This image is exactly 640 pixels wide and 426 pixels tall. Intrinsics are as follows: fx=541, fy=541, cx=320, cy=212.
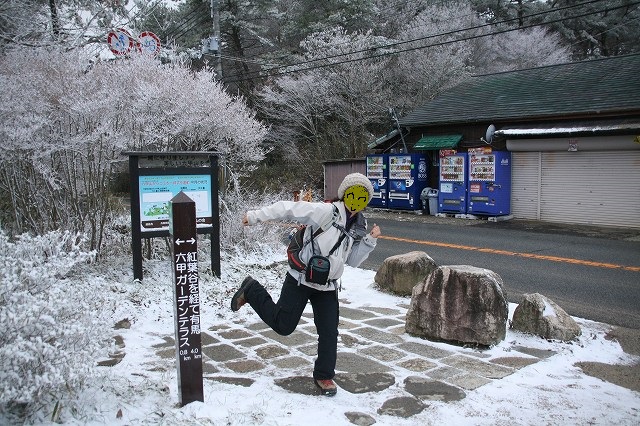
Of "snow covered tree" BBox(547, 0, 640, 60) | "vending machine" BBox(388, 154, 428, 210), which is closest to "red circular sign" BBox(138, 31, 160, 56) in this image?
"vending machine" BBox(388, 154, 428, 210)

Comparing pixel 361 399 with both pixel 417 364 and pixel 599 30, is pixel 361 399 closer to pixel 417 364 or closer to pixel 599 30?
pixel 417 364

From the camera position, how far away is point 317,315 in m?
4.29

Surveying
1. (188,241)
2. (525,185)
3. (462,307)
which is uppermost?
(525,185)

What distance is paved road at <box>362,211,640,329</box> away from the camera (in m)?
7.72

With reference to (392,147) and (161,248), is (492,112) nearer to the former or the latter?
(392,147)

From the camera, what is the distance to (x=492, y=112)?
61.7 ft

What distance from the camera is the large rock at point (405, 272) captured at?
734 centimetres

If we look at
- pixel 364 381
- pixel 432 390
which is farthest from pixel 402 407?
pixel 364 381

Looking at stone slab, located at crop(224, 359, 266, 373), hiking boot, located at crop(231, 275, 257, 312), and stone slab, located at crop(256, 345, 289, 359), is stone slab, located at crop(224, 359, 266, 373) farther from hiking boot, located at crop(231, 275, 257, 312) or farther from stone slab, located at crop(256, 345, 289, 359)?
hiking boot, located at crop(231, 275, 257, 312)

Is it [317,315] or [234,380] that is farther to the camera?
[234,380]

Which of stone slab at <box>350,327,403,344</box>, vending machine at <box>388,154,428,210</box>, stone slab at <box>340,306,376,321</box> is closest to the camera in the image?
stone slab at <box>350,327,403,344</box>

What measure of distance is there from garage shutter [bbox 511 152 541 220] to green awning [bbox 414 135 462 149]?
217 centimetres

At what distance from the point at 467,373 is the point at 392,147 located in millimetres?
19047

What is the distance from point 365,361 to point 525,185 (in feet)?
47.7
